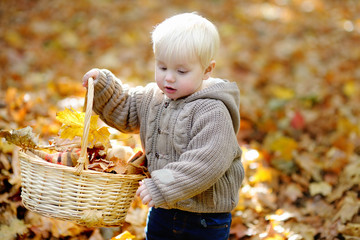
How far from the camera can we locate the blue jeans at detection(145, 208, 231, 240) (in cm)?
224

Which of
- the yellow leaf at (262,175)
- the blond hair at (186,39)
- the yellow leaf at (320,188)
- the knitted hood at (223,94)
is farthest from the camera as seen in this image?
the yellow leaf at (262,175)

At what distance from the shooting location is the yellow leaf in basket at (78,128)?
221 centimetres

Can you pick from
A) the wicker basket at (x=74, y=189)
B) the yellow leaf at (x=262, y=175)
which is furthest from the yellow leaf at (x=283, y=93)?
the wicker basket at (x=74, y=189)

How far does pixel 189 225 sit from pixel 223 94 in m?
0.74

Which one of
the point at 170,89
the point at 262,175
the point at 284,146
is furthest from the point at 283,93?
the point at 170,89

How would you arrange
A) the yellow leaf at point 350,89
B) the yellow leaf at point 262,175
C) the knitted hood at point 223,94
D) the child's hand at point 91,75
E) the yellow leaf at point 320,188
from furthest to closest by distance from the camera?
the yellow leaf at point 350,89 → the yellow leaf at point 262,175 → the yellow leaf at point 320,188 → the child's hand at point 91,75 → the knitted hood at point 223,94

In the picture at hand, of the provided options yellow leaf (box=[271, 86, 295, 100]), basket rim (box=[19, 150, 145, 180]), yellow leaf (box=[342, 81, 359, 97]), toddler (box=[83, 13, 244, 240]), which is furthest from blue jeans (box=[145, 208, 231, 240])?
yellow leaf (box=[342, 81, 359, 97])

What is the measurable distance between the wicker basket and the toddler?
0.70 feet

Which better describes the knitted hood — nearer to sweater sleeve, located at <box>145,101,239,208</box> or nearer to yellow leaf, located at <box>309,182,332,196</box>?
sweater sleeve, located at <box>145,101,239,208</box>

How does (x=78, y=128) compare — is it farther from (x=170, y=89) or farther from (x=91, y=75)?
(x=170, y=89)

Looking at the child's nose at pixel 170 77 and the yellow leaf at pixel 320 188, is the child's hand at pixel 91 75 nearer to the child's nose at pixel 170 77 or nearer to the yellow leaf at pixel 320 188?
the child's nose at pixel 170 77

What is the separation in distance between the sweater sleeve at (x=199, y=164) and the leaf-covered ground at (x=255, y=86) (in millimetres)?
768

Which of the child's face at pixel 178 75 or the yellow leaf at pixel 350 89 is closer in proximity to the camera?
the child's face at pixel 178 75

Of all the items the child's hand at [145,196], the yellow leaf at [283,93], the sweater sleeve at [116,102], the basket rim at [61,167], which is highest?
the yellow leaf at [283,93]
